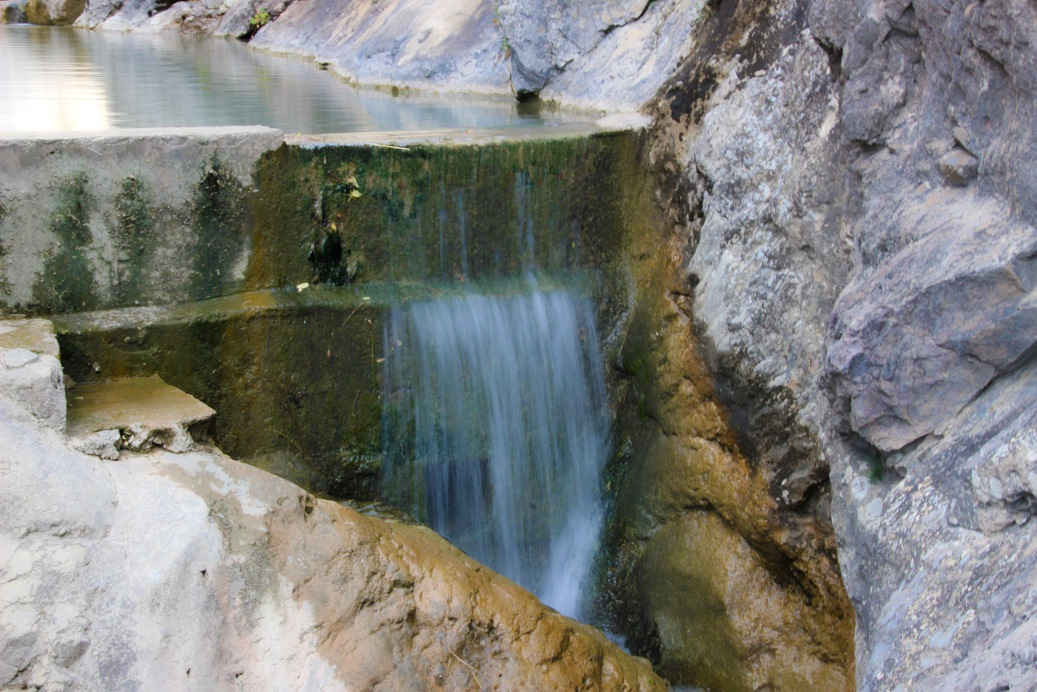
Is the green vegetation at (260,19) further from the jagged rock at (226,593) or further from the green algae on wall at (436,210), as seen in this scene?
the jagged rock at (226,593)

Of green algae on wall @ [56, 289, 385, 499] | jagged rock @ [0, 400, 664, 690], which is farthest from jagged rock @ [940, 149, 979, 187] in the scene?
green algae on wall @ [56, 289, 385, 499]

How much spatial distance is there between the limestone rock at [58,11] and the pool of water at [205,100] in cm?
847

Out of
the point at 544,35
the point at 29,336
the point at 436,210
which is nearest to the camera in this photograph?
the point at 29,336

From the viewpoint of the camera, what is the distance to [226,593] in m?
3.03

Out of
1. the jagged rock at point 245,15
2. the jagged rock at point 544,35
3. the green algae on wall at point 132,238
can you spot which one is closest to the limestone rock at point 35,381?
the green algae on wall at point 132,238

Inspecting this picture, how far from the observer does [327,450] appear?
15.4 feet

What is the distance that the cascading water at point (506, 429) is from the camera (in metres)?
4.84

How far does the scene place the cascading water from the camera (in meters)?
4.84

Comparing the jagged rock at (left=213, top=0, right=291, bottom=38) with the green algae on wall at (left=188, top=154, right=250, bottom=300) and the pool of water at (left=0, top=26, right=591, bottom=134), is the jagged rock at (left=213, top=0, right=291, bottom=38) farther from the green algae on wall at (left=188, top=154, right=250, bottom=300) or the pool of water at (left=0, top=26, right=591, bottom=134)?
the green algae on wall at (left=188, top=154, right=250, bottom=300)

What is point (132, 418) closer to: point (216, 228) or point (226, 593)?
point (226, 593)

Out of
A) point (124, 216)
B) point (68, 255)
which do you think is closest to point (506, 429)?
point (124, 216)

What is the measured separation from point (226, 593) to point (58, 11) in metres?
20.5

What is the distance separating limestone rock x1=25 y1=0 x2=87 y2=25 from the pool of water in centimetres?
847

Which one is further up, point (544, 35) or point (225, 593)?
point (544, 35)
